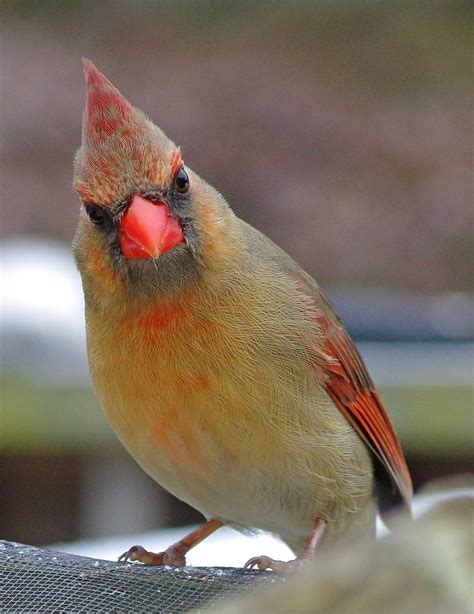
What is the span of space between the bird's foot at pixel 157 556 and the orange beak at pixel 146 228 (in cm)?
73

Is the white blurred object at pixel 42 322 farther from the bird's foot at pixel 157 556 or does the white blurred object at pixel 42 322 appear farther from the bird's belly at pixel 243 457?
the bird's belly at pixel 243 457

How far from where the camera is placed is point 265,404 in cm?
242

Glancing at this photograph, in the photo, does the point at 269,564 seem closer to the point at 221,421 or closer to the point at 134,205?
the point at 221,421

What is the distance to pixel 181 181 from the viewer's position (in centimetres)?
241

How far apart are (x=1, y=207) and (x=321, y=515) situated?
6464 mm

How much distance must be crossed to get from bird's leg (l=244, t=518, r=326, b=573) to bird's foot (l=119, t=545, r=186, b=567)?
0.29 meters

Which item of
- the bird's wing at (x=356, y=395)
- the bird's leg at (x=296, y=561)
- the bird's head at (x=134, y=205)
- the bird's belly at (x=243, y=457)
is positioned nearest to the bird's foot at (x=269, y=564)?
the bird's leg at (x=296, y=561)

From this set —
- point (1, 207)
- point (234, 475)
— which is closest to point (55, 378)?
point (234, 475)

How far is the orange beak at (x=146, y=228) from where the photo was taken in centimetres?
224

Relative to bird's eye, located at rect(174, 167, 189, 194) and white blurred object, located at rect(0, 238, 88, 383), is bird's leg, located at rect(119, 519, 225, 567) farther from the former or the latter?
white blurred object, located at rect(0, 238, 88, 383)

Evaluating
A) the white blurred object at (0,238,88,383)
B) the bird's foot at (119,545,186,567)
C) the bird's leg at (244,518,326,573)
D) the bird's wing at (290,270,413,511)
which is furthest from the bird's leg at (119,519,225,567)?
the white blurred object at (0,238,88,383)

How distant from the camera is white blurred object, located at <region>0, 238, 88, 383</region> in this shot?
5.24m

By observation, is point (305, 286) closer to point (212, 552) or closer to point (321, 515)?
point (321, 515)

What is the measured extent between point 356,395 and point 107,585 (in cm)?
102
